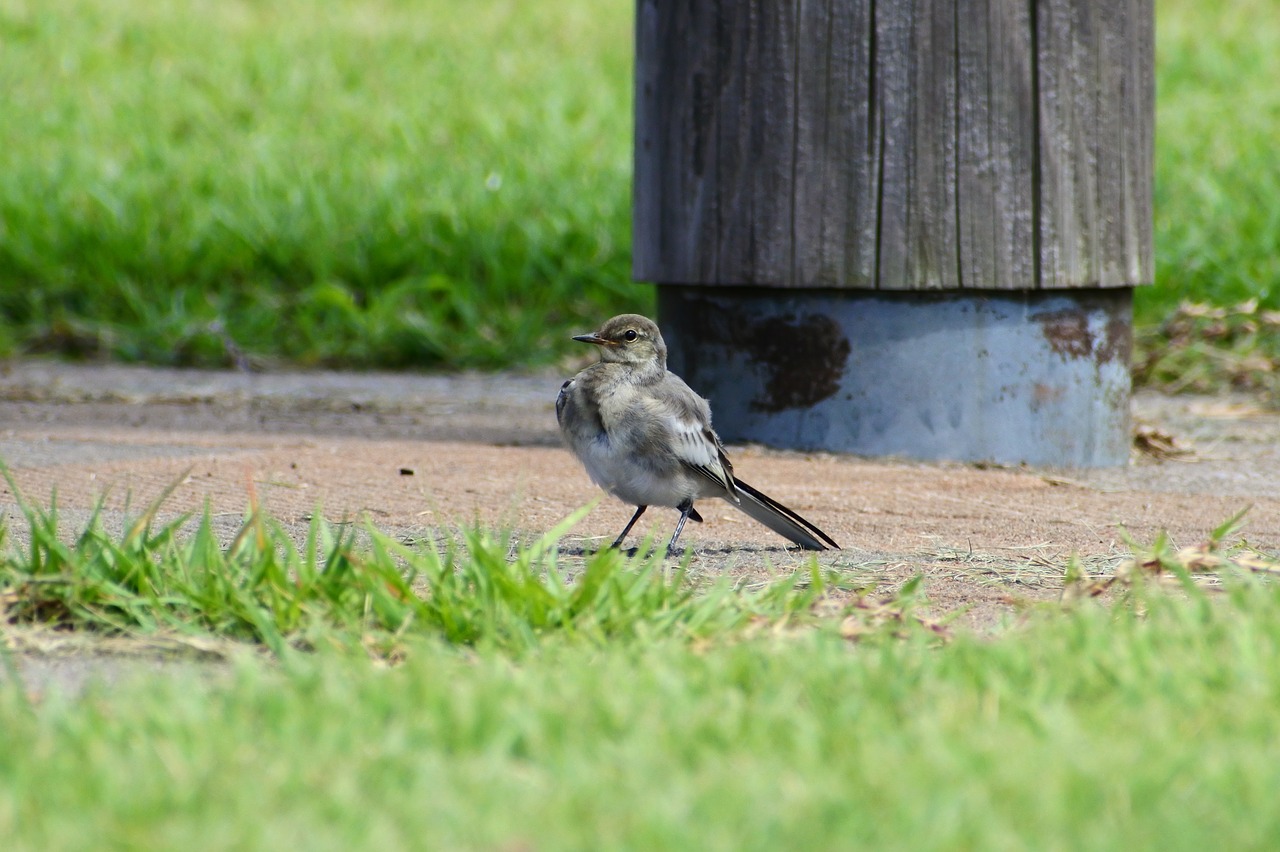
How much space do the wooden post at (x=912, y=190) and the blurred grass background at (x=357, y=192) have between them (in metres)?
2.68

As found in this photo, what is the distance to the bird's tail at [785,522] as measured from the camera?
4.09 m

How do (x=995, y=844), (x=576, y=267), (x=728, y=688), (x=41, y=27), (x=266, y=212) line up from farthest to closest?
(x=41, y=27) → (x=266, y=212) → (x=576, y=267) → (x=728, y=688) → (x=995, y=844)

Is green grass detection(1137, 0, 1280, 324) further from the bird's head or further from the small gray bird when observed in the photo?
the small gray bird

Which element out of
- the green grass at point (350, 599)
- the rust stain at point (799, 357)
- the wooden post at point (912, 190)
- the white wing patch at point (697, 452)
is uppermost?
the wooden post at point (912, 190)

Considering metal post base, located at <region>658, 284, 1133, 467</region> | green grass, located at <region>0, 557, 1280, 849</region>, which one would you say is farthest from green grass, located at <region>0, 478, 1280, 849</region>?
metal post base, located at <region>658, 284, 1133, 467</region>

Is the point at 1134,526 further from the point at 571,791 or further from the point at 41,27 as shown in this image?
the point at 41,27

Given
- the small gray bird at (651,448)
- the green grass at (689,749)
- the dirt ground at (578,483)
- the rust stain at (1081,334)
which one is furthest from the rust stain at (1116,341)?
the green grass at (689,749)

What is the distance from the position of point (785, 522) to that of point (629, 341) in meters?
0.69

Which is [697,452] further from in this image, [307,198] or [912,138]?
[307,198]

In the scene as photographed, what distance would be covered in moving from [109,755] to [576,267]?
21.2 ft

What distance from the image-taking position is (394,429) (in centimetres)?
634

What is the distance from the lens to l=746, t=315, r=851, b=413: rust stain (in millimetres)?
5445

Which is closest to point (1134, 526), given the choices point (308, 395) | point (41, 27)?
point (308, 395)

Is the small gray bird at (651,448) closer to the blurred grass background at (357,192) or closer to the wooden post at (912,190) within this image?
the wooden post at (912,190)
